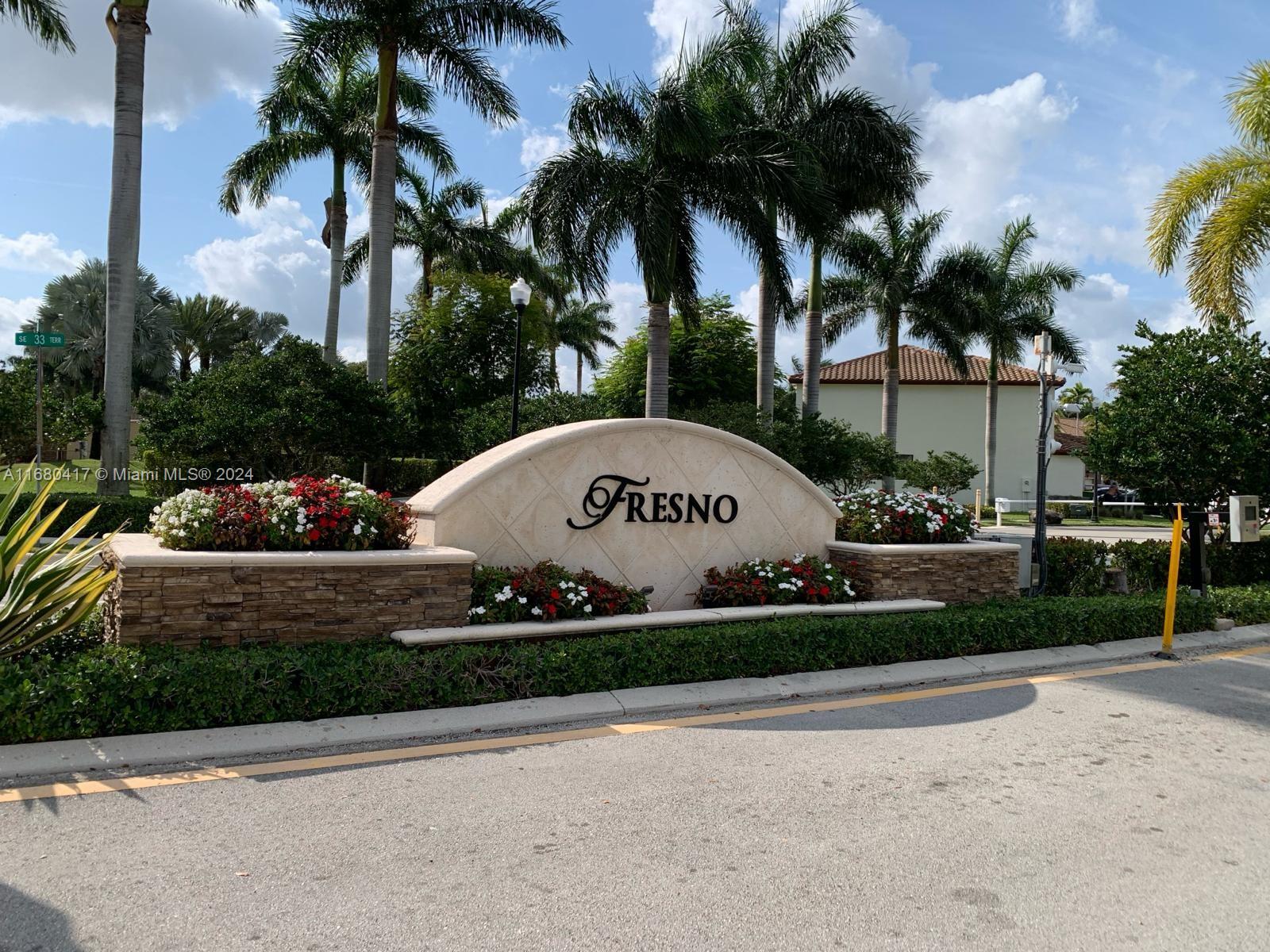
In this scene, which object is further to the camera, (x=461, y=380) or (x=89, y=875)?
(x=461, y=380)

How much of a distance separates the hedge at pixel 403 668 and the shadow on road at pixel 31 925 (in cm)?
177

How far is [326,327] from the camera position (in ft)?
90.9

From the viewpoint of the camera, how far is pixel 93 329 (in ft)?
127

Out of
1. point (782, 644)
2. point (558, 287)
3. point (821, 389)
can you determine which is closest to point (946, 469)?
point (821, 389)

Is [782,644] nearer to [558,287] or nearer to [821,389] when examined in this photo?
[558,287]

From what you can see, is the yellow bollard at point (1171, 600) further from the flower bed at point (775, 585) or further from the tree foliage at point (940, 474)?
the tree foliage at point (940, 474)

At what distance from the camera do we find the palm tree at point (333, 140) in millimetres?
24609

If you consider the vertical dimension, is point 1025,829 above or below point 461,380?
below

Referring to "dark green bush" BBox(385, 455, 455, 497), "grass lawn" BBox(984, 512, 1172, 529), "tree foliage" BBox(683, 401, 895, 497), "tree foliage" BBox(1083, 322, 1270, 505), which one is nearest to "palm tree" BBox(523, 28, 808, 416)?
"tree foliage" BBox(683, 401, 895, 497)

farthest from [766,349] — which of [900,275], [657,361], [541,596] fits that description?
[541,596]

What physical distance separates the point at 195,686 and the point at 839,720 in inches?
169

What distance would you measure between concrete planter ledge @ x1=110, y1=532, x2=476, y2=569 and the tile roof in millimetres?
Result: 41302

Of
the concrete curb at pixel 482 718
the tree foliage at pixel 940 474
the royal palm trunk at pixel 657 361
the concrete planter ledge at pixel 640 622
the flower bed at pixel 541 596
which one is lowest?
the concrete curb at pixel 482 718

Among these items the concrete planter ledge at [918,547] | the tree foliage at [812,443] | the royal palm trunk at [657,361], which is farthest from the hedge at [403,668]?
the tree foliage at [812,443]
